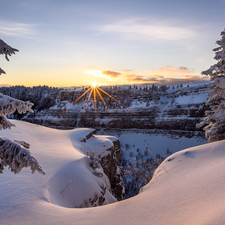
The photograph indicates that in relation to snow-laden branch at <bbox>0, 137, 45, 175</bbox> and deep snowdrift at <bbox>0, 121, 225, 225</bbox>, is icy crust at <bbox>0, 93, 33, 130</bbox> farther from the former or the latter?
deep snowdrift at <bbox>0, 121, 225, 225</bbox>

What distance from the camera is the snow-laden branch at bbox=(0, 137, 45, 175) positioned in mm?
3479

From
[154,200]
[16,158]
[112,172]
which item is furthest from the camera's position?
[112,172]

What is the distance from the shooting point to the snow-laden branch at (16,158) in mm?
3479

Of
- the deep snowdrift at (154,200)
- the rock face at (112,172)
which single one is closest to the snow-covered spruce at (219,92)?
the deep snowdrift at (154,200)

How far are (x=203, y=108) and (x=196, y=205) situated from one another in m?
94.8

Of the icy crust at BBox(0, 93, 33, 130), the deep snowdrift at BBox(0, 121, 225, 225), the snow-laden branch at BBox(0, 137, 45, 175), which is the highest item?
the icy crust at BBox(0, 93, 33, 130)

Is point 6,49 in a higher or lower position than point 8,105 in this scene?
higher

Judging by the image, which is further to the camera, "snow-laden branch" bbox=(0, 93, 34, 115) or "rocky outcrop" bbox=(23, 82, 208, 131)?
"rocky outcrop" bbox=(23, 82, 208, 131)

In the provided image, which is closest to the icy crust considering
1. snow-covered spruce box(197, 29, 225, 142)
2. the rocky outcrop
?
snow-covered spruce box(197, 29, 225, 142)

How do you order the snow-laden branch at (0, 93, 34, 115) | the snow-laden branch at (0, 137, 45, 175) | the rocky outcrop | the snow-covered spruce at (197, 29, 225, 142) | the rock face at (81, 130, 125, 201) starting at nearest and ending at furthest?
the snow-laden branch at (0, 137, 45, 175), the snow-laden branch at (0, 93, 34, 115), the snow-covered spruce at (197, 29, 225, 142), the rock face at (81, 130, 125, 201), the rocky outcrop

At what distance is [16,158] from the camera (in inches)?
137

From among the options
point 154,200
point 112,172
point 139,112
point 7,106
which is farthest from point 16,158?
point 139,112

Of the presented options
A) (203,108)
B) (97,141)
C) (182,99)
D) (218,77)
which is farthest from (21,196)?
(182,99)

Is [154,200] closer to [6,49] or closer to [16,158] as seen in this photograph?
[16,158]
